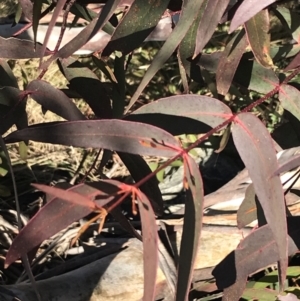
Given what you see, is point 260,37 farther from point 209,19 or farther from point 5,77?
point 5,77

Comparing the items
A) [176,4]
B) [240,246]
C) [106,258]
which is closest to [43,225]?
[240,246]

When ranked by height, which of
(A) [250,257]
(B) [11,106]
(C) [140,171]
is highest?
(B) [11,106]

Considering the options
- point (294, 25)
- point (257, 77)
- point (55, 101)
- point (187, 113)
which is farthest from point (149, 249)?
point (294, 25)

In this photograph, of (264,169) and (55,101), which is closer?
(264,169)

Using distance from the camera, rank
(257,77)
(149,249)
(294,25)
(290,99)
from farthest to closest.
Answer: (294,25) < (257,77) < (290,99) < (149,249)

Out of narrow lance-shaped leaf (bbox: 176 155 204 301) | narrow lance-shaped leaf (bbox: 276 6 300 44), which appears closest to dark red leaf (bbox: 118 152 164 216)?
narrow lance-shaped leaf (bbox: 176 155 204 301)

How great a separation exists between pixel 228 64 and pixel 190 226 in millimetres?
299

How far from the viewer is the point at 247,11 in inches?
25.8

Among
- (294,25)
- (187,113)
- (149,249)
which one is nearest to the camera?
(149,249)

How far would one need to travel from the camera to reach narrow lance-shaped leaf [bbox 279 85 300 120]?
836mm

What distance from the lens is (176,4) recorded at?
0.97 m

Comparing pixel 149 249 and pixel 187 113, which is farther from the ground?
pixel 187 113

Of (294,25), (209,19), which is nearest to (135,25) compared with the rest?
(209,19)

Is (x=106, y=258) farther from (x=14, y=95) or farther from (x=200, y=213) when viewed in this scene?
(x=200, y=213)
